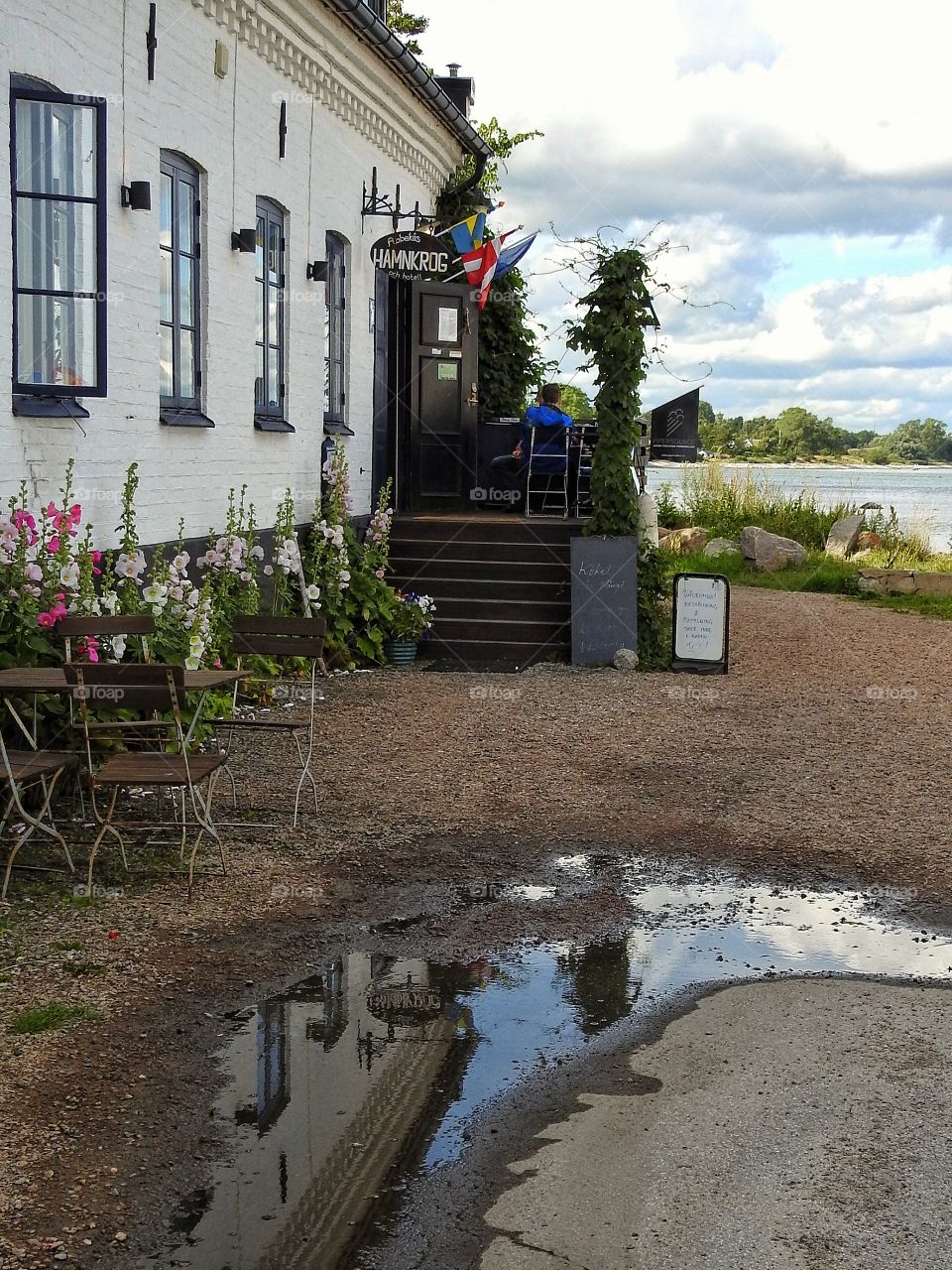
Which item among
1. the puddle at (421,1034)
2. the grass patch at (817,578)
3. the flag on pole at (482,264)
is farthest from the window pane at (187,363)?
the grass patch at (817,578)

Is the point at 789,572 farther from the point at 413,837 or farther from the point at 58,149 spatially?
the point at 413,837

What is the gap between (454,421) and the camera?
16.8 m

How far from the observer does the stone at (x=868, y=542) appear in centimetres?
2333

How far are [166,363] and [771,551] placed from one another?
14.0 meters

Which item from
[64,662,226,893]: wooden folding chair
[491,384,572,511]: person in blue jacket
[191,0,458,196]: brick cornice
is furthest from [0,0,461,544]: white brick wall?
[64,662,226,893]: wooden folding chair

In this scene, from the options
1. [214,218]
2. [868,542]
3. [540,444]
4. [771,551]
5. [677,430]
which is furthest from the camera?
[868,542]

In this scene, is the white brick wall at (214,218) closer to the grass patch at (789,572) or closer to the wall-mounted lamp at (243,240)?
the wall-mounted lamp at (243,240)

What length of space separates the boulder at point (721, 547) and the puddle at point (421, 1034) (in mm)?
17054

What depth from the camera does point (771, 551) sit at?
22.5 m

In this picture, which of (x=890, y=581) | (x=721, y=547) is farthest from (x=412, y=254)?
(x=721, y=547)

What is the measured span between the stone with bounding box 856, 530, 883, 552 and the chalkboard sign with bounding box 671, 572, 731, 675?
11.5 meters

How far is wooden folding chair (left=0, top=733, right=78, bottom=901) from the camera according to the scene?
235 inches

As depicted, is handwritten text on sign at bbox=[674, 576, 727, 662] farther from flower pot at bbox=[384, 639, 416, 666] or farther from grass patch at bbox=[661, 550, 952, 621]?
grass patch at bbox=[661, 550, 952, 621]

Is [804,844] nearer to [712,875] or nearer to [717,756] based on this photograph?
[712,875]
